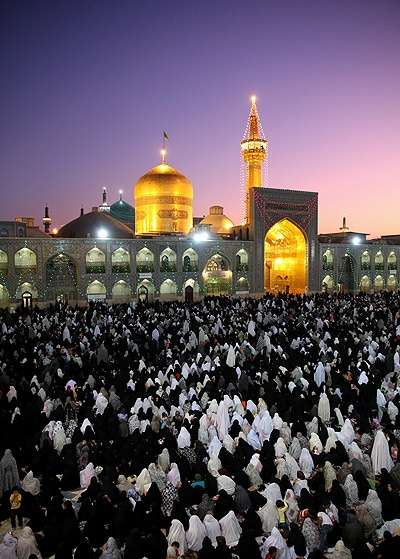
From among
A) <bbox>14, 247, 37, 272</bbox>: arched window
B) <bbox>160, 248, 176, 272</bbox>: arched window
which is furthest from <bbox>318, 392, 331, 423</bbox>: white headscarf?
<bbox>160, 248, 176, 272</bbox>: arched window

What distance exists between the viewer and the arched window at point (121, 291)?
90.3ft

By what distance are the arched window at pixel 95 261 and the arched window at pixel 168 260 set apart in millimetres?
3609

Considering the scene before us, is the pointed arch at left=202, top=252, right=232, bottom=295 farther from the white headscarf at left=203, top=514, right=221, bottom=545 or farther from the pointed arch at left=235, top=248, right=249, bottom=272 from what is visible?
the white headscarf at left=203, top=514, right=221, bottom=545

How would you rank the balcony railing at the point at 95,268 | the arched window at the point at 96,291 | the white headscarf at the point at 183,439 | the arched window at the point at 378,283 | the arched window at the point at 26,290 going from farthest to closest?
the arched window at the point at 378,283 → the arched window at the point at 96,291 → the balcony railing at the point at 95,268 → the arched window at the point at 26,290 → the white headscarf at the point at 183,439

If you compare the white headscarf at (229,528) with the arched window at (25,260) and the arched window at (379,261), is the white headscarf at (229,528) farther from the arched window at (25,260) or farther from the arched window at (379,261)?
the arched window at (379,261)

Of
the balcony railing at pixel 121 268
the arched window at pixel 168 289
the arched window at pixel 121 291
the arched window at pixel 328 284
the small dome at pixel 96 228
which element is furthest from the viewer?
the arched window at pixel 328 284

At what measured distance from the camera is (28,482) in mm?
5883

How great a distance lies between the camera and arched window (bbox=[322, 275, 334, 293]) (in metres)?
34.2

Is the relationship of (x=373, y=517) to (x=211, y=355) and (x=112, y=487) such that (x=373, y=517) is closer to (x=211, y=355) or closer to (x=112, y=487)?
(x=112, y=487)

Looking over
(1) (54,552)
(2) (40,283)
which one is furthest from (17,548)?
(2) (40,283)

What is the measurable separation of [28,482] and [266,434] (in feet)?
11.1

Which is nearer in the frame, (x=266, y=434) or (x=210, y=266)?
(x=266, y=434)

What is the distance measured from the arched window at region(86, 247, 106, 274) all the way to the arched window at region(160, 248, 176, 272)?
11.8 feet

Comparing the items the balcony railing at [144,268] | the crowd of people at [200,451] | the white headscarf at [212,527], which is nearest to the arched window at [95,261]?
the balcony railing at [144,268]
